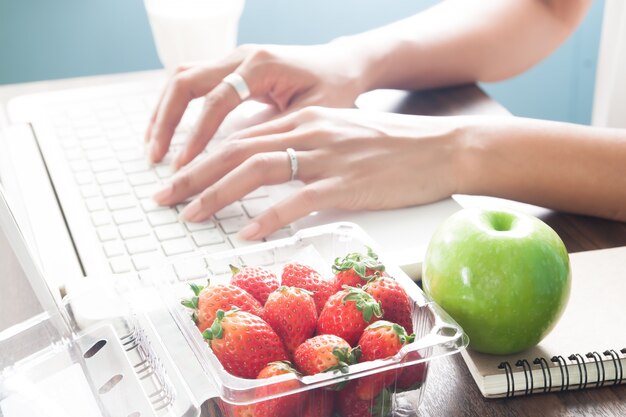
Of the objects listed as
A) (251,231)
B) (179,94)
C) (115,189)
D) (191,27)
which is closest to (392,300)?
(251,231)

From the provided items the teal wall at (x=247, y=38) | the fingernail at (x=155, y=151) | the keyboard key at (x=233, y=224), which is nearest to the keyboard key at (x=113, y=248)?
the keyboard key at (x=233, y=224)

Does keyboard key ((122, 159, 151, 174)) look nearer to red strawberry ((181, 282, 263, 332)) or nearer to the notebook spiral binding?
red strawberry ((181, 282, 263, 332))

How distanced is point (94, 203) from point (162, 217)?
0.09m

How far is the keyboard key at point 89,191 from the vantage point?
0.97 m

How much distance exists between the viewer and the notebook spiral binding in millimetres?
644

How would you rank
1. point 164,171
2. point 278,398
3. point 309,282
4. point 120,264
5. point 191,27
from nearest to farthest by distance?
point 278,398, point 309,282, point 120,264, point 164,171, point 191,27

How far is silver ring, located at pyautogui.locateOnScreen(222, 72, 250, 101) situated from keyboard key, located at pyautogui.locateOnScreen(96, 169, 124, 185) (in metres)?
0.19

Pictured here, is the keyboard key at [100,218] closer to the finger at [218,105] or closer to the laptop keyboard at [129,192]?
the laptop keyboard at [129,192]

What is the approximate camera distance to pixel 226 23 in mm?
1362

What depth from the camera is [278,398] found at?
0.54m

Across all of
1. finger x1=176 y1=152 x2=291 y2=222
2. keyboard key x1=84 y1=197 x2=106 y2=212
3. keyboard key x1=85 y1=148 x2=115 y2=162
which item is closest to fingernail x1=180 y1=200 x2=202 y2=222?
finger x1=176 y1=152 x2=291 y2=222

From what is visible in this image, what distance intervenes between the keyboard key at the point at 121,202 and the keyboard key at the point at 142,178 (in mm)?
39

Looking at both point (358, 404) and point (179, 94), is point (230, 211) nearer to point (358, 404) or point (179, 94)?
point (179, 94)

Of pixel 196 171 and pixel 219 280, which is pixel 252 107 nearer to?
pixel 196 171
